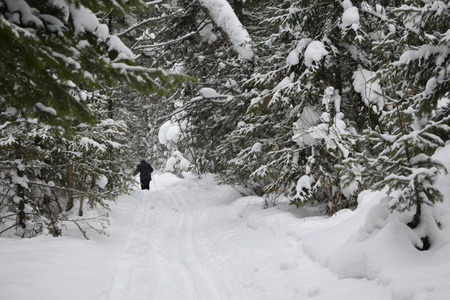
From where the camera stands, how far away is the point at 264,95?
26.2ft

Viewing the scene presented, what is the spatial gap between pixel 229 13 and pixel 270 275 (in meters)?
7.35

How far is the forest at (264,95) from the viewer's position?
126 inches

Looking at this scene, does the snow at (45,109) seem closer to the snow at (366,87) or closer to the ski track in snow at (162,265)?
the ski track in snow at (162,265)

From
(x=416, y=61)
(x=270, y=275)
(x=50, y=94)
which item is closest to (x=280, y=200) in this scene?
(x=270, y=275)

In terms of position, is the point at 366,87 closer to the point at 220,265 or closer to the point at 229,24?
the point at 229,24

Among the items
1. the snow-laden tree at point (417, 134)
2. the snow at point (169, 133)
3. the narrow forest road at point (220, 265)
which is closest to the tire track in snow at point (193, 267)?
the narrow forest road at point (220, 265)

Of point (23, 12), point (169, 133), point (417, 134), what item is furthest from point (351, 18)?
point (169, 133)

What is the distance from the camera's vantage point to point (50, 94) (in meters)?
3.25

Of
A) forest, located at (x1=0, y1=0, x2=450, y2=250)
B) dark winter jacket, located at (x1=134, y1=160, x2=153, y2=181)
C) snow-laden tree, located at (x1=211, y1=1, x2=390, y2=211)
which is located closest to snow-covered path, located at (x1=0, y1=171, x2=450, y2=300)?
forest, located at (x1=0, y1=0, x2=450, y2=250)

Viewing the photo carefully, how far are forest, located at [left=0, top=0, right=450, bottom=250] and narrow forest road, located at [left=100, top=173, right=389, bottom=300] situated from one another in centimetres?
113

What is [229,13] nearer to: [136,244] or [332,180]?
[332,180]

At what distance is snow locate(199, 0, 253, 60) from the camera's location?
9.38m

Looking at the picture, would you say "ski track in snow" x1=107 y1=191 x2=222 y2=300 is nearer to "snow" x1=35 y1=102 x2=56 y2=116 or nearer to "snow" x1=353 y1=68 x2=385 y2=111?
"snow" x1=35 y1=102 x2=56 y2=116

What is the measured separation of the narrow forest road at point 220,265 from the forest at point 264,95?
1.13 meters
